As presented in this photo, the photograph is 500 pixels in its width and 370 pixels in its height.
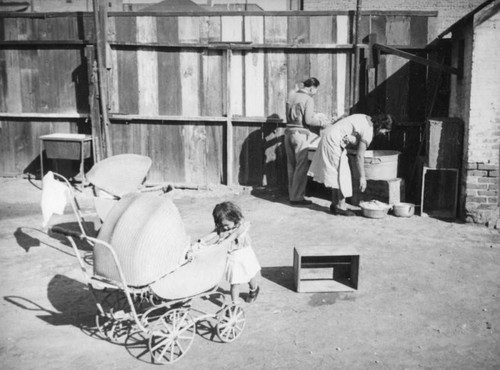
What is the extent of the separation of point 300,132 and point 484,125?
2986 millimetres

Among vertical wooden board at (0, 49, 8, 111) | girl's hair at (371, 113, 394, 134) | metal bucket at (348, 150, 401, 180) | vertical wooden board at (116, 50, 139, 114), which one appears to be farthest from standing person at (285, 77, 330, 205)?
vertical wooden board at (0, 49, 8, 111)

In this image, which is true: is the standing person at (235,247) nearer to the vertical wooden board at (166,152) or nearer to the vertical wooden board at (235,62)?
the vertical wooden board at (235,62)

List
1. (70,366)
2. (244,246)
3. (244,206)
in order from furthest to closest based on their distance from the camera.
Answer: (244,206) < (244,246) < (70,366)

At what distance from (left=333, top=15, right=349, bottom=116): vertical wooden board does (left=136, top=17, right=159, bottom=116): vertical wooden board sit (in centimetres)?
349

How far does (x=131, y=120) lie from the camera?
10.9 metres

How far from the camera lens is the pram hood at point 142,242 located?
461 centimetres

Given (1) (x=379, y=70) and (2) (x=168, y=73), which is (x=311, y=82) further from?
(2) (x=168, y=73)

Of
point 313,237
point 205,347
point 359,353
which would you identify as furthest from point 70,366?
point 313,237

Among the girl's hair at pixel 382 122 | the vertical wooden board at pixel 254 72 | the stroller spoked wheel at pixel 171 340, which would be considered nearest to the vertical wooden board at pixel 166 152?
the vertical wooden board at pixel 254 72

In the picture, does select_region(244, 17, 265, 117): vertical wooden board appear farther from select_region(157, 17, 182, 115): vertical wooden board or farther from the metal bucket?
the metal bucket

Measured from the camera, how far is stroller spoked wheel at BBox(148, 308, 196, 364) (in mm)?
4516

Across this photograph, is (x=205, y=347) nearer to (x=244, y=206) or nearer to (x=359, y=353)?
(x=359, y=353)

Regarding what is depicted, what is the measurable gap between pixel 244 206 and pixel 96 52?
4.19 m

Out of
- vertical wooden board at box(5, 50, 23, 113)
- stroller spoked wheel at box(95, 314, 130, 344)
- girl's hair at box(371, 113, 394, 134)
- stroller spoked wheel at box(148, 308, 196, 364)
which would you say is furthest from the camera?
vertical wooden board at box(5, 50, 23, 113)
